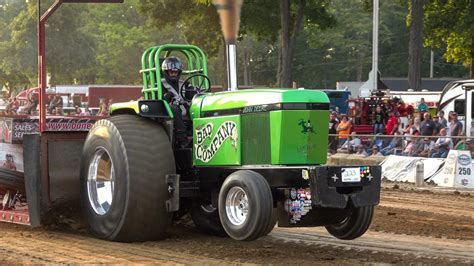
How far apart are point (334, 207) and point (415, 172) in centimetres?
1187

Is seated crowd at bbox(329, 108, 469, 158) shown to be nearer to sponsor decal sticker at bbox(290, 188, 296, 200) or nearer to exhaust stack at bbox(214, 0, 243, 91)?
exhaust stack at bbox(214, 0, 243, 91)

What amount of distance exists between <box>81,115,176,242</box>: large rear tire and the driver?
0.31 meters

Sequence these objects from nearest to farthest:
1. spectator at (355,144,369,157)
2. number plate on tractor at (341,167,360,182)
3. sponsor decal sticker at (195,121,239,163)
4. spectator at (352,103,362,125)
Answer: number plate on tractor at (341,167,360,182) → sponsor decal sticker at (195,121,239,163) → spectator at (355,144,369,157) → spectator at (352,103,362,125)

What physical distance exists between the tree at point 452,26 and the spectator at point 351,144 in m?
13.4

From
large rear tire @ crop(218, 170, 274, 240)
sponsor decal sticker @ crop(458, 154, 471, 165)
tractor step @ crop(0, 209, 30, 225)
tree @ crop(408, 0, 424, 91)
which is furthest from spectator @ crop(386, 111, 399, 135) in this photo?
large rear tire @ crop(218, 170, 274, 240)

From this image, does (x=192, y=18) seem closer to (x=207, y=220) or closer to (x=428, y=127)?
(x=428, y=127)

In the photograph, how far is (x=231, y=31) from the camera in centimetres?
1023

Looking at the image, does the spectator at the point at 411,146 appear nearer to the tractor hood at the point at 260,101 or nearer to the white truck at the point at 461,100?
the white truck at the point at 461,100

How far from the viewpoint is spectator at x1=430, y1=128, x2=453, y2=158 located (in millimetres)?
19578

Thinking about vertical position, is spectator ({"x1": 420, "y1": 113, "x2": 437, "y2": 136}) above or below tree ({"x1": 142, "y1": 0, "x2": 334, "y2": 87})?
below

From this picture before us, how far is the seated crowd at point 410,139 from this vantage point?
19.9 meters

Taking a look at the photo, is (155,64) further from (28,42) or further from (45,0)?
(28,42)

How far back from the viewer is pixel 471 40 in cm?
3659

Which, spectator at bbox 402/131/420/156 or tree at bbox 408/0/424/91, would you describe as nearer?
spectator at bbox 402/131/420/156
